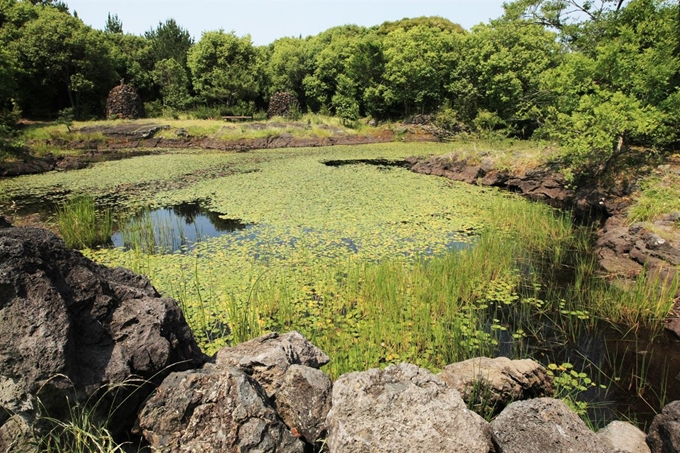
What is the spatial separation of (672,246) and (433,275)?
3.81m

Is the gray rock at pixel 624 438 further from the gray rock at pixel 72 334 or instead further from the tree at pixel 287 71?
the tree at pixel 287 71

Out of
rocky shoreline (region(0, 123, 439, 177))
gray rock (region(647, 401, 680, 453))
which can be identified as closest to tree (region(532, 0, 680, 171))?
gray rock (region(647, 401, 680, 453))

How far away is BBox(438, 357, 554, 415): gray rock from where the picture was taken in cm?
296

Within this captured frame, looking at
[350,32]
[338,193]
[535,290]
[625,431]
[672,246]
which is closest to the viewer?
[625,431]

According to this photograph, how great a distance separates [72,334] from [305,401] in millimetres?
1327

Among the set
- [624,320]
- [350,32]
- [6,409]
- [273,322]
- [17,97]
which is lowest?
[624,320]

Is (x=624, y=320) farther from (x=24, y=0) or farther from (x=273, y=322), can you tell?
(x=24, y=0)

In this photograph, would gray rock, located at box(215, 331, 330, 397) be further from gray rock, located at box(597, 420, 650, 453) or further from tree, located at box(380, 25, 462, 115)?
tree, located at box(380, 25, 462, 115)

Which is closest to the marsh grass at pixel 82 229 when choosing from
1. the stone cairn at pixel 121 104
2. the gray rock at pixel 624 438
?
the gray rock at pixel 624 438

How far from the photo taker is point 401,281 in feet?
16.8

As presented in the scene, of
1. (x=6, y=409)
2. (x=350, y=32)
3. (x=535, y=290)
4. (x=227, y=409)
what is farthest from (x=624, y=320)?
(x=350, y=32)

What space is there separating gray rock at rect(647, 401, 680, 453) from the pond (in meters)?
1.05

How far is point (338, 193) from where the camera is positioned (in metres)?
10.4

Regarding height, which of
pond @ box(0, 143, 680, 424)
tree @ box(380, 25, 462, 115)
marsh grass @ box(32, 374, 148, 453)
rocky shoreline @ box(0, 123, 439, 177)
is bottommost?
pond @ box(0, 143, 680, 424)
